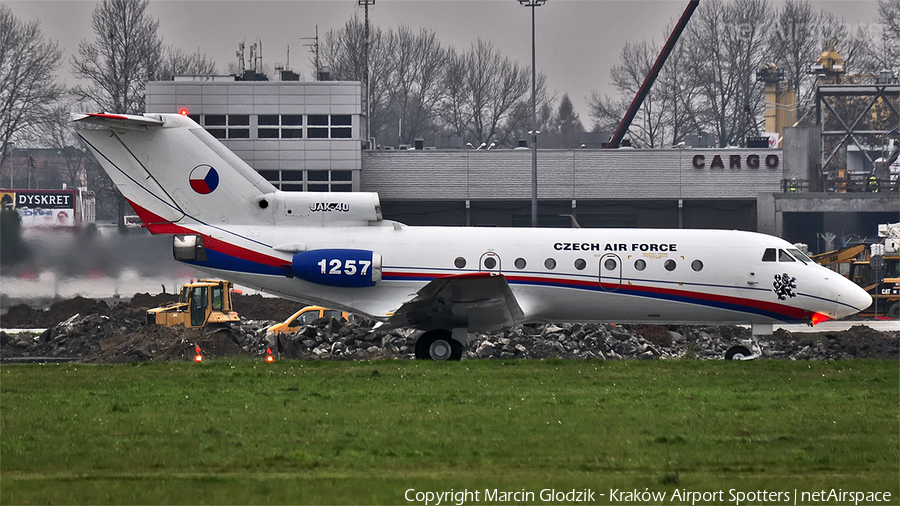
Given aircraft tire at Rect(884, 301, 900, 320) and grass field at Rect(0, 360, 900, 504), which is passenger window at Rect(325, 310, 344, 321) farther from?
aircraft tire at Rect(884, 301, 900, 320)

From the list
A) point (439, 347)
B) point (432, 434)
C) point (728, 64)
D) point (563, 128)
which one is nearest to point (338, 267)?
point (439, 347)

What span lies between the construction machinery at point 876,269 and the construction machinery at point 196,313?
2112 cm

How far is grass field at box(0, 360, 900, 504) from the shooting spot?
884 cm

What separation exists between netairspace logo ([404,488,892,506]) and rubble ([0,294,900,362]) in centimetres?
1371

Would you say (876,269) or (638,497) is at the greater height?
(638,497)

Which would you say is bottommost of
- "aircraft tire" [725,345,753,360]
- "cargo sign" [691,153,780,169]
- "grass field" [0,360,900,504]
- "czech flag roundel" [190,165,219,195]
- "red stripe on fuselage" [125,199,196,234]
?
"aircraft tire" [725,345,753,360]

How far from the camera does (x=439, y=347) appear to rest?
19469 mm

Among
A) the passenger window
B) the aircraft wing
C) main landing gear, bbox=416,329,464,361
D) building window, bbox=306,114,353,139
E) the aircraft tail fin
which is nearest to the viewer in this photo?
the aircraft wing

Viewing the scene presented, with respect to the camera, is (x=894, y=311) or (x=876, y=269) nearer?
(x=894, y=311)

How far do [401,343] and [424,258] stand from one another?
5236 mm

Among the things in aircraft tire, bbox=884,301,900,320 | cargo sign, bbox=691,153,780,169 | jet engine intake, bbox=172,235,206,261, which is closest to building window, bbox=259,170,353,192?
cargo sign, bbox=691,153,780,169

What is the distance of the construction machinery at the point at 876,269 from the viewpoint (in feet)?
122

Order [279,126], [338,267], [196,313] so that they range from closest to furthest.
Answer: [338,267]
[196,313]
[279,126]

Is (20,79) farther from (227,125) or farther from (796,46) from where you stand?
(796,46)
